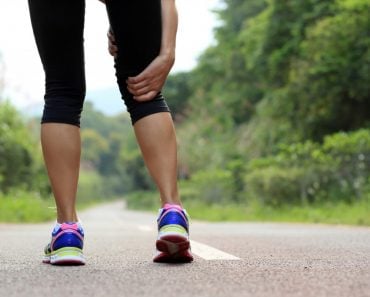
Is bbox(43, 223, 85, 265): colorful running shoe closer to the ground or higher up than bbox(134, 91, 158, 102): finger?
closer to the ground

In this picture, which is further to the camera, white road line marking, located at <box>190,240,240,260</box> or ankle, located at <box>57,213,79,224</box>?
white road line marking, located at <box>190,240,240,260</box>

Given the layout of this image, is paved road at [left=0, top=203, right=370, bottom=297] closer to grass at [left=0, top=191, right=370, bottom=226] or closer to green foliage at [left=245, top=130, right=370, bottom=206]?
grass at [left=0, top=191, right=370, bottom=226]

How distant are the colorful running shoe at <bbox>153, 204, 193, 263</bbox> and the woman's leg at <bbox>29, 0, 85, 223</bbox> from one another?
37 centimetres

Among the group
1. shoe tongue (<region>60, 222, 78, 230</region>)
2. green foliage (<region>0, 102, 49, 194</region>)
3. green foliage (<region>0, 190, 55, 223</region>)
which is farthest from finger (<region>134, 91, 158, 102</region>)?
green foliage (<region>0, 102, 49, 194</region>)

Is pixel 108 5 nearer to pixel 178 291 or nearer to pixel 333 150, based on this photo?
pixel 178 291

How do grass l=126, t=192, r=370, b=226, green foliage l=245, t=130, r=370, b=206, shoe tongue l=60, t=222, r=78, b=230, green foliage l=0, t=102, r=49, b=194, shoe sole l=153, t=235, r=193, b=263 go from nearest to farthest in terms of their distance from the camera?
shoe sole l=153, t=235, r=193, b=263 → shoe tongue l=60, t=222, r=78, b=230 → grass l=126, t=192, r=370, b=226 → green foliage l=245, t=130, r=370, b=206 → green foliage l=0, t=102, r=49, b=194

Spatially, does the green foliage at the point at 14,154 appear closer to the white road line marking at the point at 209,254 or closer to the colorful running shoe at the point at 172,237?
the white road line marking at the point at 209,254

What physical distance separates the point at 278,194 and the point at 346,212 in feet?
16.1

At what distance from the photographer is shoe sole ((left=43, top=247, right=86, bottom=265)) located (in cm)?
254

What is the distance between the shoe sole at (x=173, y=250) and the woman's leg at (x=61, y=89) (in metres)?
0.38

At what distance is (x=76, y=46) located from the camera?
277 centimetres

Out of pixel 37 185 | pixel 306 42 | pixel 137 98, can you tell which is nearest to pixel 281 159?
pixel 306 42

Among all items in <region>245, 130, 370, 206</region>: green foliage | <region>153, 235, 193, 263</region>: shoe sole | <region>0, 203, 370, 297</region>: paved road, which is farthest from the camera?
<region>245, 130, 370, 206</region>: green foliage

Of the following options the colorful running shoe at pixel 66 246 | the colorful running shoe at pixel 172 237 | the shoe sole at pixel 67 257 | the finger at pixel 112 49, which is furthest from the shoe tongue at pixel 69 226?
the finger at pixel 112 49
